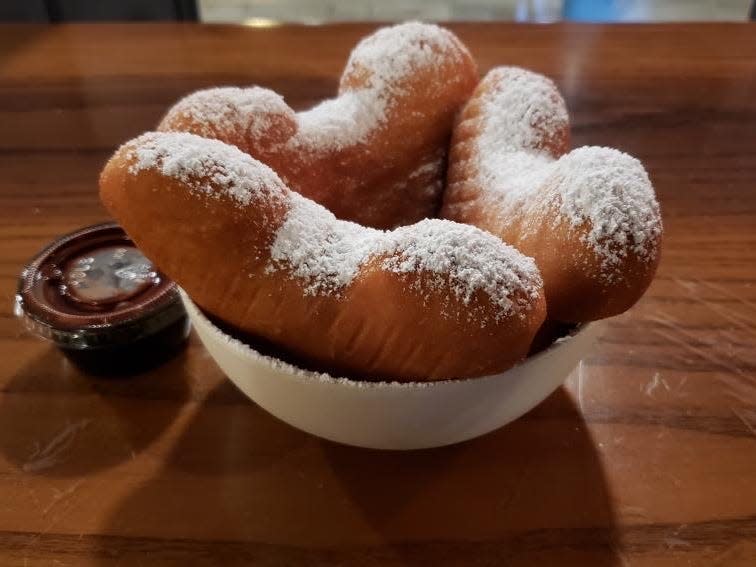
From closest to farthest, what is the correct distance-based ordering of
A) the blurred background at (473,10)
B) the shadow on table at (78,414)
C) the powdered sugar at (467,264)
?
the powdered sugar at (467,264) → the shadow on table at (78,414) → the blurred background at (473,10)

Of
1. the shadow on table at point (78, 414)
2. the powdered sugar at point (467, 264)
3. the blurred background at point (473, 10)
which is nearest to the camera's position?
the powdered sugar at point (467, 264)

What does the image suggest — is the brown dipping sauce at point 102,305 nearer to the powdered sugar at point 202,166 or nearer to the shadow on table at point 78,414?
the shadow on table at point 78,414

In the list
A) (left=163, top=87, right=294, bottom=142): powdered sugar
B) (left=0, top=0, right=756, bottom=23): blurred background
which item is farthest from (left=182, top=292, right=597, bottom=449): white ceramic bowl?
(left=0, top=0, right=756, bottom=23): blurred background

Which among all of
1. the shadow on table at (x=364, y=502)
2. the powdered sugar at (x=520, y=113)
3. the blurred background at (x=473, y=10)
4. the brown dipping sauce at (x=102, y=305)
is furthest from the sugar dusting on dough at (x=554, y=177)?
the blurred background at (x=473, y=10)

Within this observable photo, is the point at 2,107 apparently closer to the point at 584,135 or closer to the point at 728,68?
the point at 584,135

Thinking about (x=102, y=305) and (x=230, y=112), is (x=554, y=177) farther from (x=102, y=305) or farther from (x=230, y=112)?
(x=102, y=305)
